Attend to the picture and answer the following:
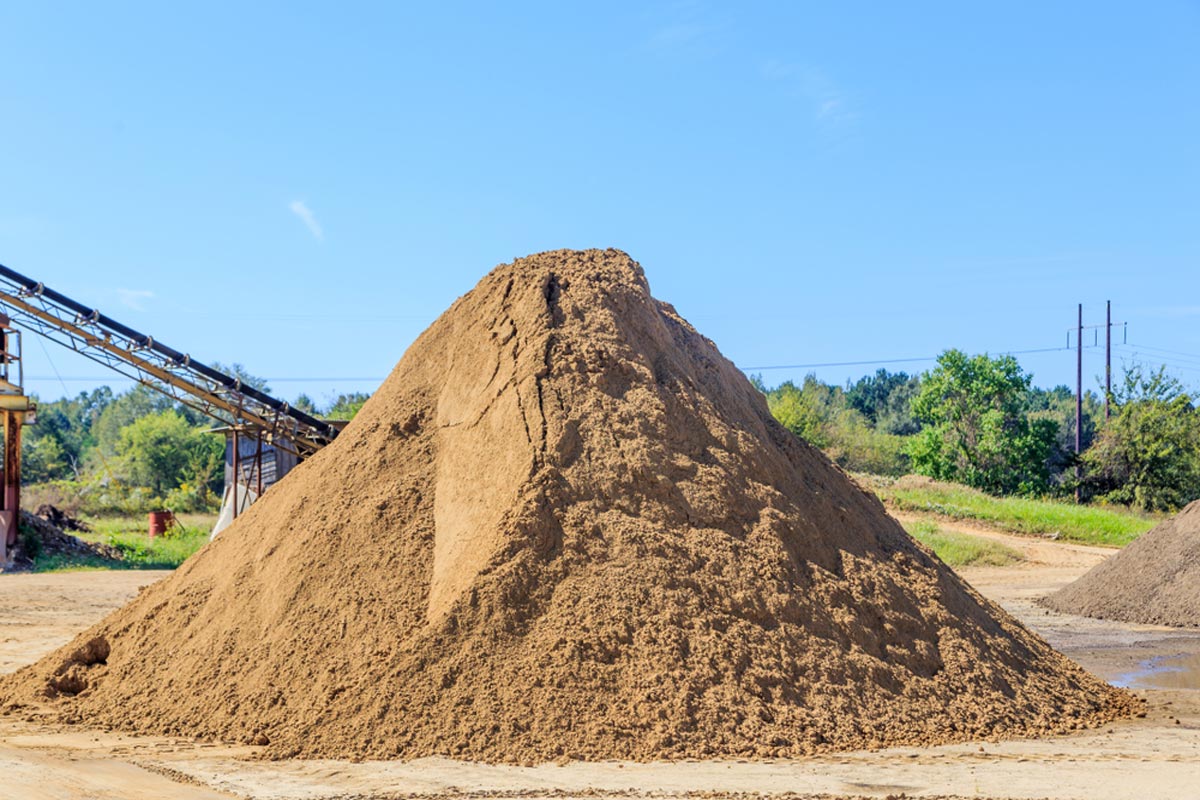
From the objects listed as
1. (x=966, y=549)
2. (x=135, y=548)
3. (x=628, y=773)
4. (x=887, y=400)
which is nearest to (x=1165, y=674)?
(x=628, y=773)


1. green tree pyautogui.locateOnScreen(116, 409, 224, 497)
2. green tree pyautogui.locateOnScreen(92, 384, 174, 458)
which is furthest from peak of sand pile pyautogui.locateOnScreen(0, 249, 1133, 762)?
green tree pyautogui.locateOnScreen(92, 384, 174, 458)

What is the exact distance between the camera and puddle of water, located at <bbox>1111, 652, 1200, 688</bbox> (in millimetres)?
9438

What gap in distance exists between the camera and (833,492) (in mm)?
8383

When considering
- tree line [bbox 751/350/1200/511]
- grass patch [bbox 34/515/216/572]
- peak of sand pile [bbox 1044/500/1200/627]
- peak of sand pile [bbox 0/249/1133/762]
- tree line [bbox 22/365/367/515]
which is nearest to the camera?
peak of sand pile [bbox 0/249/1133/762]

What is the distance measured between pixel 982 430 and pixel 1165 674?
103 feet

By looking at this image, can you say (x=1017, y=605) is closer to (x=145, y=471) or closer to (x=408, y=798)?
(x=408, y=798)

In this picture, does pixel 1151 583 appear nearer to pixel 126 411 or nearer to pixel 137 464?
pixel 137 464

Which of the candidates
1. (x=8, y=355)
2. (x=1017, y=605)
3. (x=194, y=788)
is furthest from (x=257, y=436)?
(x=194, y=788)

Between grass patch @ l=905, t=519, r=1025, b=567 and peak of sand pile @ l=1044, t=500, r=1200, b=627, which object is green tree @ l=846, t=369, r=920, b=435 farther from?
peak of sand pile @ l=1044, t=500, r=1200, b=627

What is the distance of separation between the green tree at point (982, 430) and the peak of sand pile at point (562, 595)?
106 feet

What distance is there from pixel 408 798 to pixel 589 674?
1.39 meters

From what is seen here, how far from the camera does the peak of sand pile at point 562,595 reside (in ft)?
20.0

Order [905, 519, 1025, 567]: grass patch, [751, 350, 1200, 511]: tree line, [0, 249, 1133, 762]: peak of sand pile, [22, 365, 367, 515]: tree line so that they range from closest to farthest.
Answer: [0, 249, 1133, 762]: peak of sand pile, [905, 519, 1025, 567]: grass patch, [751, 350, 1200, 511]: tree line, [22, 365, 367, 515]: tree line

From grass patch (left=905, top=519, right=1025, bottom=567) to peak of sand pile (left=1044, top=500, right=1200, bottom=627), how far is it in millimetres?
6903
